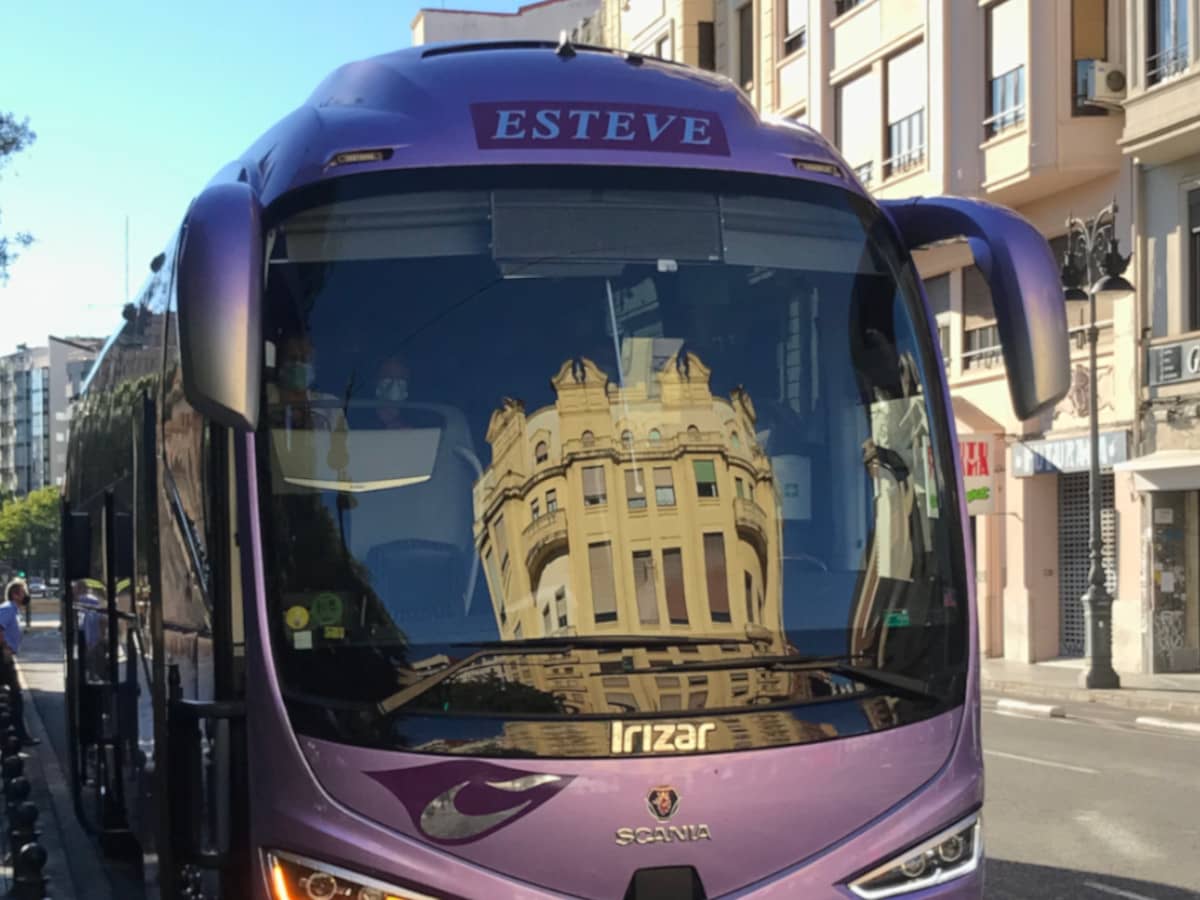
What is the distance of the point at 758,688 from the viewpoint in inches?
170

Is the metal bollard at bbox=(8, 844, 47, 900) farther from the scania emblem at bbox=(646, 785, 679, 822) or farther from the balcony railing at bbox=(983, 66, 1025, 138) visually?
the balcony railing at bbox=(983, 66, 1025, 138)

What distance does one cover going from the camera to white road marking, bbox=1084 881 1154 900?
7828mm

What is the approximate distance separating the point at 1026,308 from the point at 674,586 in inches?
53.0

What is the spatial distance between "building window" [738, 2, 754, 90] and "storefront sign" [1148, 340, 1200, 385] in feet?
52.4

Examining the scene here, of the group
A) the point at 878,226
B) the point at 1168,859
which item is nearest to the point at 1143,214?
the point at 1168,859

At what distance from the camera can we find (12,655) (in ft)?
55.6

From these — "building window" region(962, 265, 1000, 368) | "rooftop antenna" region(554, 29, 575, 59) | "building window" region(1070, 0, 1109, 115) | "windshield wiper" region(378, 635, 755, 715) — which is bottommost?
"windshield wiper" region(378, 635, 755, 715)

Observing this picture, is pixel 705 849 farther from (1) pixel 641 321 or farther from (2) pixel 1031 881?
(2) pixel 1031 881

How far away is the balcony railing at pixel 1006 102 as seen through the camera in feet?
86.3

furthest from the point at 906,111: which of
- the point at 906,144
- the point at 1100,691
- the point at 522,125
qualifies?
the point at 522,125

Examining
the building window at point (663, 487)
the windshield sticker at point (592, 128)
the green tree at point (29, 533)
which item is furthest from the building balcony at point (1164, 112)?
the green tree at point (29, 533)

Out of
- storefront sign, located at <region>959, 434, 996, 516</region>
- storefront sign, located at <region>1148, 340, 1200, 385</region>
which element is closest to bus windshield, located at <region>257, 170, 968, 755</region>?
storefront sign, located at <region>1148, 340, 1200, 385</region>

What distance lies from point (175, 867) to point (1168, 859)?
604cm

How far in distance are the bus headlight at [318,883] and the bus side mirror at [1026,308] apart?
7.37 feet
